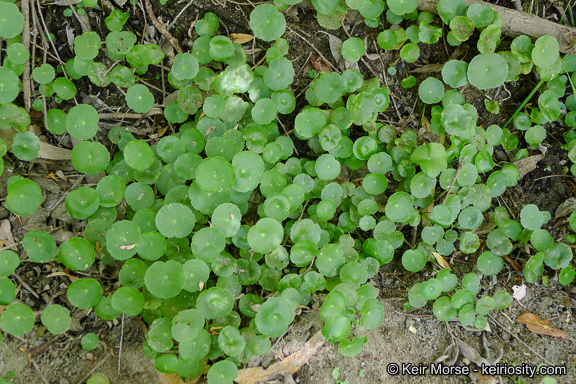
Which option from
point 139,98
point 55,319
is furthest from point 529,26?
point 55,319

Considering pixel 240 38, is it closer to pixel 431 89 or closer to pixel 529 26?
pixel 431 89

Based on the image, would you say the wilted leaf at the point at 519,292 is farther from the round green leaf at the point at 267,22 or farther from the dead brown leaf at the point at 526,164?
the round green leaf at the point at 267,22

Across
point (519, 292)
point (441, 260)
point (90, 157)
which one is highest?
point (90, 157)

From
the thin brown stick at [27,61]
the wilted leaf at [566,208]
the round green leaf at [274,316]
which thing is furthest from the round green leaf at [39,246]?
the wilted leaf at [566,208]

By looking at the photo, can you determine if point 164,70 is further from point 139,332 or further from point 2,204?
point 139,332

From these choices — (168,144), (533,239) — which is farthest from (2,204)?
(533,239)
